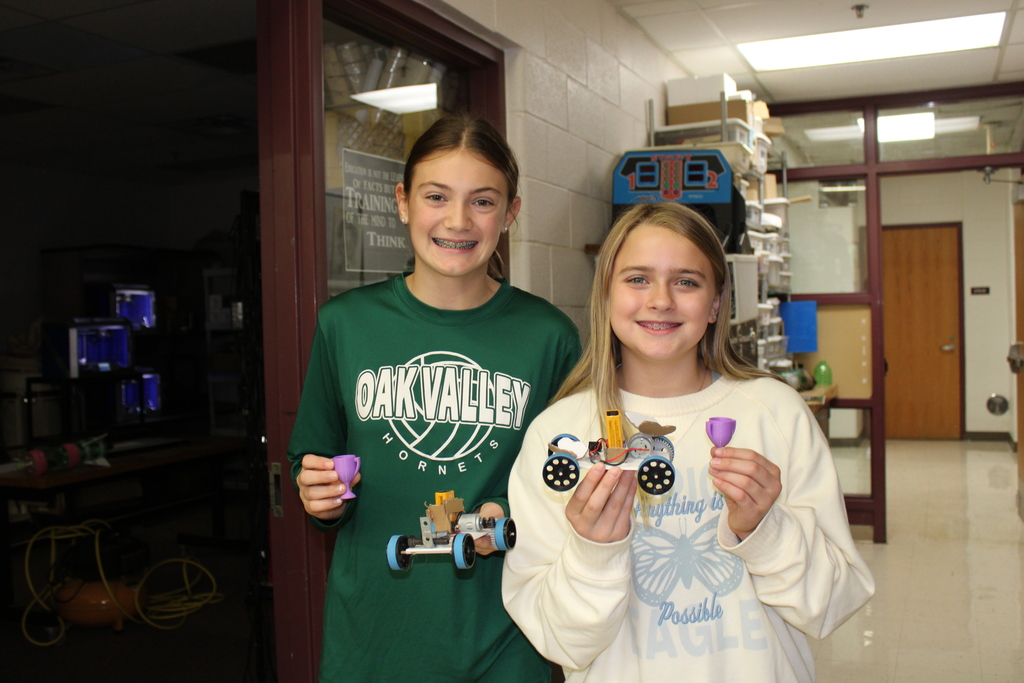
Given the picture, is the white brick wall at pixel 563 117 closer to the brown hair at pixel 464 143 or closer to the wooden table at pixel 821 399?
the brown hair at pixel 464 143

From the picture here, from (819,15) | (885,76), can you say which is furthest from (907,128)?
(819,15)

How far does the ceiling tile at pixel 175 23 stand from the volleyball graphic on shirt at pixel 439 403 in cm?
260

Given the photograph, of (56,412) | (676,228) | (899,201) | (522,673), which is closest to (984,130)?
(899,201)

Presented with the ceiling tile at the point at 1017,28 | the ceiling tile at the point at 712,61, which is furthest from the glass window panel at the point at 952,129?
the ceiling tile at the point at 712,61

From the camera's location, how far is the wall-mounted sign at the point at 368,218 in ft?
6.60

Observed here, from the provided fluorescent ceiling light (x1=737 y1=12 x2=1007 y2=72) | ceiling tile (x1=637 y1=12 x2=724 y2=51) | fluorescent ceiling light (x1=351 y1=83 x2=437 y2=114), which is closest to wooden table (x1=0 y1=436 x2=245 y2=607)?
fluorescent ceiling light (x1=351 y1=83 x2=437 y2=114)

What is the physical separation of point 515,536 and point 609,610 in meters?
0.17

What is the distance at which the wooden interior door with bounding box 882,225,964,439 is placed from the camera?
329 inches

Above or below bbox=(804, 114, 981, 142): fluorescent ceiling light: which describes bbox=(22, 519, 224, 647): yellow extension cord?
below

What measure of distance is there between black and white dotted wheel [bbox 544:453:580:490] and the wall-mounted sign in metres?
1.08

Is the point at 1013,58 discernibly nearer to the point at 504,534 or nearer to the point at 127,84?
the point at 504,534

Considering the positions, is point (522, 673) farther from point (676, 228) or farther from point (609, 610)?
point (676, 228)

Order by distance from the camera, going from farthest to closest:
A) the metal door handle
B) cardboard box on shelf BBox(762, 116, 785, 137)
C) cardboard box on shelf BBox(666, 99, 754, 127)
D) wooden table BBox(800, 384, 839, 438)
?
cardboard box on shelf BBox(762, 116, 785, 137)
the metal door handle
wooden table BBox(800, 384, 839, 438)
cardboard box on shelf BBox(666, 99, 754, 127)

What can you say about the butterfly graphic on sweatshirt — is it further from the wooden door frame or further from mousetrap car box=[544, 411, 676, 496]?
the wooden door frame
